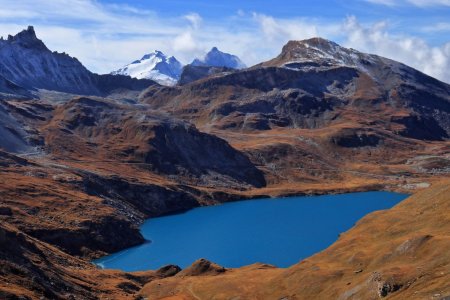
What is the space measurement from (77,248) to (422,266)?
8502 cm

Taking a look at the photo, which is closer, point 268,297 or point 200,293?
point 268,297

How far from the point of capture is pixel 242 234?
149500 millimetres

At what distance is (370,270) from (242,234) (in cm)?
7863

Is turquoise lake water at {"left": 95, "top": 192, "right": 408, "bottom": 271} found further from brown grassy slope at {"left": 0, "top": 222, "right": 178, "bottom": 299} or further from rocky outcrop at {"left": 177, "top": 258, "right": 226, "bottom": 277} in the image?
brown grassy slope at {"left": 0, "top": 222, "right": 178, "bottom": 299}

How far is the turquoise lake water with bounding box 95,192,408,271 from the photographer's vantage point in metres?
125

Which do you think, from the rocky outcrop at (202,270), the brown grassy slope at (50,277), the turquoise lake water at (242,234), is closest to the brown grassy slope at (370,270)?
the rocky outcrop at (202,270)

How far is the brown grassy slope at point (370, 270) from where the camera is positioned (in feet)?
203

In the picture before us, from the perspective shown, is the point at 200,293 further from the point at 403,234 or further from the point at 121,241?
the point at 121,241

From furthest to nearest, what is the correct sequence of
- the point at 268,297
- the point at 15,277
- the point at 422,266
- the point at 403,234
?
the point at 403,234
the point at 268,297
the point at 15,277
the point at 422,266

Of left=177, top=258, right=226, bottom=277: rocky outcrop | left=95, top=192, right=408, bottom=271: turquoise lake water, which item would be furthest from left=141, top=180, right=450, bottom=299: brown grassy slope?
left=95, top=192, right=408, bottom=271: turquoise lake water

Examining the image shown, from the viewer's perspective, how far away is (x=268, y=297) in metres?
79.6

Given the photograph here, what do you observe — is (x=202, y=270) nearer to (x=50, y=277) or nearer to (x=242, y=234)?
(x=50, y=277)

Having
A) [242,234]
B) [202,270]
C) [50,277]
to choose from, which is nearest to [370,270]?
[202,270]

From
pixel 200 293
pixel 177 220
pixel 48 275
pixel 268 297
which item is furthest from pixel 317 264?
pixel 177 220
